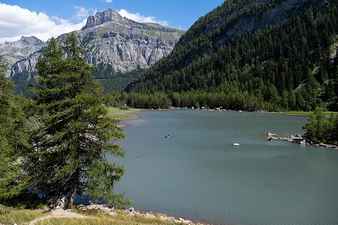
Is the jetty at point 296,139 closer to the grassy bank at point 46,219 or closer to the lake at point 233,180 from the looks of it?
the lake at point 233,180

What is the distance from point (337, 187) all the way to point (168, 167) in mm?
29109

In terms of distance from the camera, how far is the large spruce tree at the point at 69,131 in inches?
1686

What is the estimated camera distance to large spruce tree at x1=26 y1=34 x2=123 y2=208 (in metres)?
42.8

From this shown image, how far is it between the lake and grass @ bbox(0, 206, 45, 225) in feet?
59.4

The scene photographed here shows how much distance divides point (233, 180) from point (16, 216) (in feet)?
134

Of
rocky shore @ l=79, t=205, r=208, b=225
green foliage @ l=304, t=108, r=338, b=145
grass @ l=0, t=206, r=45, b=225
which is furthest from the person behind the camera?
green foliage @ l=304, t=108, r=338, b=145

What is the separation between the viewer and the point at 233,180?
7119 cm

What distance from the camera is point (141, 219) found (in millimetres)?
43719

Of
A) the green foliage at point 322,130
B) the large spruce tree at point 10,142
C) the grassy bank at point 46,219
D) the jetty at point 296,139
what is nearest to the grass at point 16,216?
the grassy bank at point 46,219

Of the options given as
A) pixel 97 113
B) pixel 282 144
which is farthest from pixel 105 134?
pixel 282 144

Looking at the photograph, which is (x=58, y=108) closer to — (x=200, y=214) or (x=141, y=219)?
(x=141, y=219)

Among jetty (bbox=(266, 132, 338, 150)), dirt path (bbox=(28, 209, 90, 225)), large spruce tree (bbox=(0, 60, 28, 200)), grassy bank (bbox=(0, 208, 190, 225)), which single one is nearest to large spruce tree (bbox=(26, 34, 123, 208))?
large spruce tree (bbox=(0, 60, 28, 200))

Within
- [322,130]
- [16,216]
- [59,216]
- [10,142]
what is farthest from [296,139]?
[16,216]

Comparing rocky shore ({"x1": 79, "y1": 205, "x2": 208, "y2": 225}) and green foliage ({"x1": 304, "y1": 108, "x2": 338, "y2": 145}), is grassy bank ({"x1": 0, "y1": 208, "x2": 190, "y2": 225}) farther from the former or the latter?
green foliage ({"x1": 304, "y1": 108, "x2": 338, "y2": 145})
